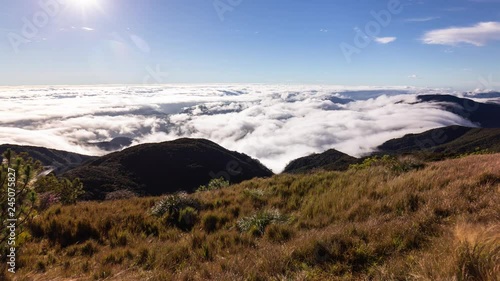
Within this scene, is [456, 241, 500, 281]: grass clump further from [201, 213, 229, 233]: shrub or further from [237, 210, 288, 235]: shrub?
[201, 213, 229, 233]: shrub

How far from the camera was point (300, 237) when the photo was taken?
5.23m

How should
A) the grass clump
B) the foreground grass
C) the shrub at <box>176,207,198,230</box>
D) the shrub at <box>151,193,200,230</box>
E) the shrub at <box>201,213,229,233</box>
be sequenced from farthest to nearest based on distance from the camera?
the shrub at <box>151,193,200,230</box>, the shrub at <box>176,207,198,230</box>, the shrub at <box>201,213,229,233</box>, the foreground grass, the grass clump

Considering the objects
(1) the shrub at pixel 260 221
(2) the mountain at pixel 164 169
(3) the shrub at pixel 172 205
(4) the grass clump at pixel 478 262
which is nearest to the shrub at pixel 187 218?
(3) the shrub at pixel 172 205

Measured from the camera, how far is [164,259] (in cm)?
499

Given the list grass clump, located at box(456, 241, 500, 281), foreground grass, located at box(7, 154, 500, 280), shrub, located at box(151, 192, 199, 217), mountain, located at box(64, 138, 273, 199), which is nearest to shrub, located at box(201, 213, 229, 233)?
foreground grass, located at box(7, 154, 500, 280)

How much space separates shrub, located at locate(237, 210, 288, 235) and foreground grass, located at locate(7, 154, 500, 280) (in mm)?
29

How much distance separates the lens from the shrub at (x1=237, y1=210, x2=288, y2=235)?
630 cm

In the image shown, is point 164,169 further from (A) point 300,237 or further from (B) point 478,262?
(B) point 478,262

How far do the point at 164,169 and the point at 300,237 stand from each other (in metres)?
136

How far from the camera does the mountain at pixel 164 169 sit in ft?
367

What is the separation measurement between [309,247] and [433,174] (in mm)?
6009

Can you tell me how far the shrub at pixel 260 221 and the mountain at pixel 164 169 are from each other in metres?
104

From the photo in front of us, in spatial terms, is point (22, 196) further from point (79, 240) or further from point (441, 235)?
point (441, 235)

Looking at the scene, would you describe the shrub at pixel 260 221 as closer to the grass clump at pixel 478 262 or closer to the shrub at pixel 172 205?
the shrub at pixel 172 205
